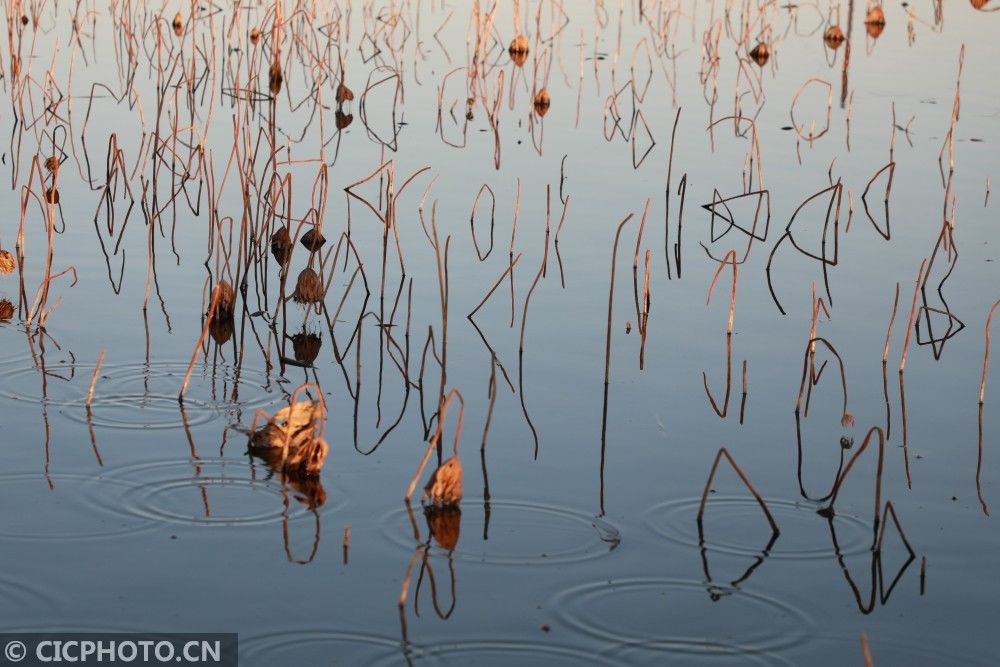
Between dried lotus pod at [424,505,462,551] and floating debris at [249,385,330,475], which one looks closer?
dried lotus pod at [424,505,462,551]

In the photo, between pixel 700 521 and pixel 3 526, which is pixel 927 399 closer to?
pixel 700 521

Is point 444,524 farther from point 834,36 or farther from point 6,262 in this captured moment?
point 834,36

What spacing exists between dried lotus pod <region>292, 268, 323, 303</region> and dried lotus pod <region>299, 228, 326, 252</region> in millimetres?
79

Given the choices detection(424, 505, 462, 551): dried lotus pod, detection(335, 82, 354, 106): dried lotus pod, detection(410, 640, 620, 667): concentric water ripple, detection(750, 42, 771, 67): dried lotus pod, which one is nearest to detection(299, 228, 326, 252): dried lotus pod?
detection(424, 505, 462, 551): dried lotus pod

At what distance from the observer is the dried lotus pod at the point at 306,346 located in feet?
13.5

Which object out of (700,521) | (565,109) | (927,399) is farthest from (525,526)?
(565,109)

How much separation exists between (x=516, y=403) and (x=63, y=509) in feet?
3.98

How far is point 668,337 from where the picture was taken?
4391 millimetres

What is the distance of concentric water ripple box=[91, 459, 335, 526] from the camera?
118 inches

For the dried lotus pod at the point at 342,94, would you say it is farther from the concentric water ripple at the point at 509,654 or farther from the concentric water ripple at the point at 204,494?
the concentric water ripple at the point at 509,654

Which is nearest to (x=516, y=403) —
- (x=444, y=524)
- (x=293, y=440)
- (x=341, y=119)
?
(x=293, y=440)

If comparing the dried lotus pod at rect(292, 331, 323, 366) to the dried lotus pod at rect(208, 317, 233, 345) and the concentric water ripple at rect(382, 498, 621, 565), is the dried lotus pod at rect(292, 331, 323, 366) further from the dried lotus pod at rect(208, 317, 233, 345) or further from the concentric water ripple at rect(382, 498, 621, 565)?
the concentric water ripple at rect(382, 498, 621, 565)

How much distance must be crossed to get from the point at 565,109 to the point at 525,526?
17.7 ft

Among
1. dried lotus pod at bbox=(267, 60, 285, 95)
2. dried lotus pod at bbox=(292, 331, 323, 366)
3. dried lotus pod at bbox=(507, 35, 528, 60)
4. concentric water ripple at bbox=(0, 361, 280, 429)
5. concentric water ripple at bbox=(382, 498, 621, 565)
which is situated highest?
dried lotus pod at bbox=(507, 35, 528, 60)
